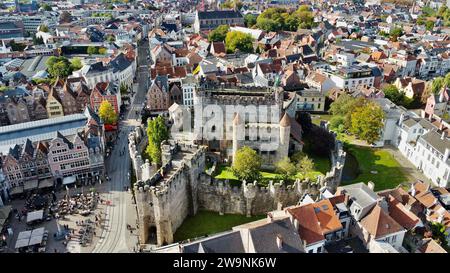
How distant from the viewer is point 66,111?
291 ft

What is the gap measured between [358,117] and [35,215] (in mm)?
62936

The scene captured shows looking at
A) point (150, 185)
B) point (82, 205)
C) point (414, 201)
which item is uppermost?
point (150, 185)

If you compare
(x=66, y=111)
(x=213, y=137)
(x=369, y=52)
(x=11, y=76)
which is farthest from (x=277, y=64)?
(x=11, y=76)

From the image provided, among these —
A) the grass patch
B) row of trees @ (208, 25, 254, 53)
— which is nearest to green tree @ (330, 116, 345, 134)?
the grass patch

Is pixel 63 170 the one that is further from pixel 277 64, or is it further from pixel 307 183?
pixel 277 64

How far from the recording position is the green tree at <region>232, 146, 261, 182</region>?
59000mm

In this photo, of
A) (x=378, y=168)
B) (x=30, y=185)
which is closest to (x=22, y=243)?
(x=30, y=185)

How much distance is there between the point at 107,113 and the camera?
3255 inches

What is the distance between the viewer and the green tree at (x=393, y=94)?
95438mm

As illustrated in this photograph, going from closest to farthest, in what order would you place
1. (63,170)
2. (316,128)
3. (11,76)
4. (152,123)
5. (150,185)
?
1. (150,185)
2. (63,170)
3. (152,123)
4. (316,128)
5. (11,76)

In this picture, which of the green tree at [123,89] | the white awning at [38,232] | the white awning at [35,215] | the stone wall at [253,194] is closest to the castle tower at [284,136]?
the stone wall at [253,194]

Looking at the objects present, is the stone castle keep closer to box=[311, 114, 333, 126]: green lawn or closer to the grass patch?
the grass patch

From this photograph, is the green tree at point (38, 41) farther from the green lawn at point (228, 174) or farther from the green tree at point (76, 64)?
the green lawn at point (228, 174)

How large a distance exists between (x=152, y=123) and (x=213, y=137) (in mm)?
12273
